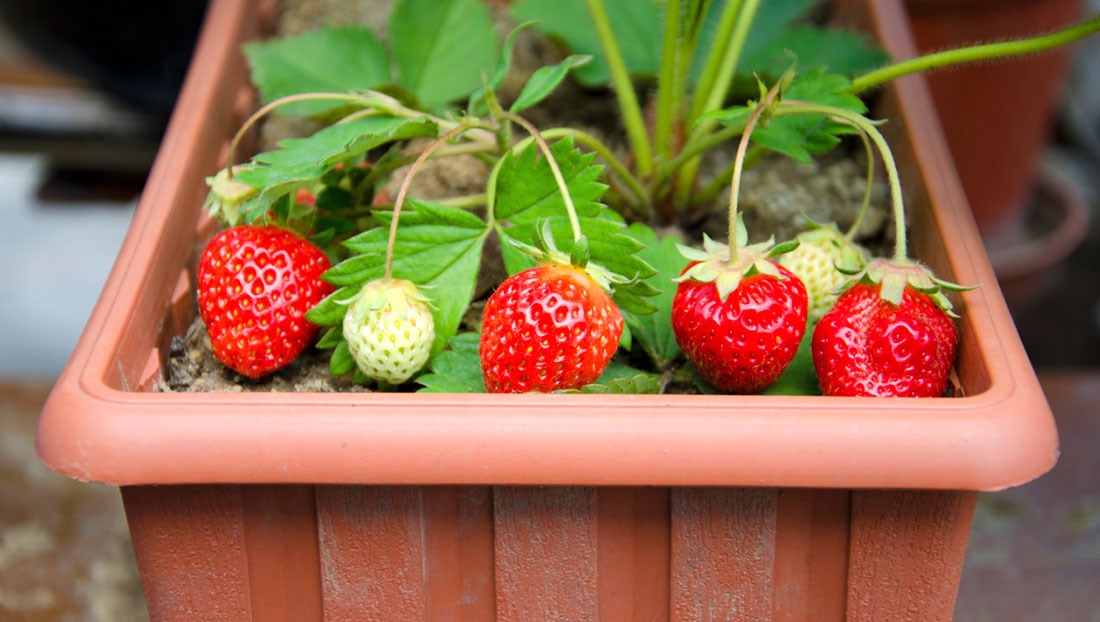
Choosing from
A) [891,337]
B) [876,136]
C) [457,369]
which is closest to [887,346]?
[891,337]

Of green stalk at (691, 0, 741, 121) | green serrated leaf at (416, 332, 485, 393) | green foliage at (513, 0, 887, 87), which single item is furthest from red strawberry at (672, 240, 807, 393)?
green foliage at (513, 0, 887, 87)

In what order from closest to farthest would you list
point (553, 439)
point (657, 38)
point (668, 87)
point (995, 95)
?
1. point (553, 439)
2. point (668, 87)
3. point (657, 38)
4. point (995, 95)

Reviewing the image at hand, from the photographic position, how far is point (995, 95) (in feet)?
4.79

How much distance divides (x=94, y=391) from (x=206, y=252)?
0.12 metres

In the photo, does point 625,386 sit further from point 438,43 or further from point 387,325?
point 438,43

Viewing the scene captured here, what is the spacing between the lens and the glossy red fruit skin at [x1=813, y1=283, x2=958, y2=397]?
0.56 meters

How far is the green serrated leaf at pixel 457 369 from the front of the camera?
595 millimetres

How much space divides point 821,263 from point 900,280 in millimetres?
81

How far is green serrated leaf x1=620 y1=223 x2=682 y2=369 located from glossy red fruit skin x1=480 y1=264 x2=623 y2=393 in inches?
2.5

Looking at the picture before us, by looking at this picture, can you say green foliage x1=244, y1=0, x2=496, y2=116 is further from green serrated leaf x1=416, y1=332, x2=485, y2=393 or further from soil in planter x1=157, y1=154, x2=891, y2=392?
green serrated leaf x1=416, y1=332, x2=485, y2=393

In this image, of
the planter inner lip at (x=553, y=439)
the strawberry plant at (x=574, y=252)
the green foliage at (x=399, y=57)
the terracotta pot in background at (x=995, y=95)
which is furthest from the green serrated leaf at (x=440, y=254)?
the terracotta pot in background at (x=995, y=95)

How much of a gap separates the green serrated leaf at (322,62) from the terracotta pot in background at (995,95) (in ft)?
2.53

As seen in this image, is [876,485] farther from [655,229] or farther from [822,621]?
[655,229]

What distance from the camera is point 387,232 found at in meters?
0.61
